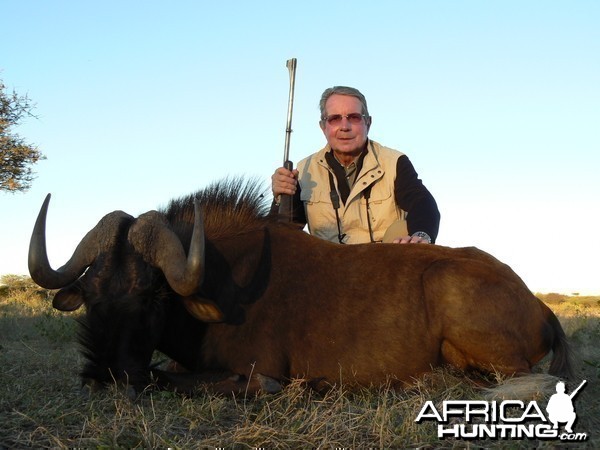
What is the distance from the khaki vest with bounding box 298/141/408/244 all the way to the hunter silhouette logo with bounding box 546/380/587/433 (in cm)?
334

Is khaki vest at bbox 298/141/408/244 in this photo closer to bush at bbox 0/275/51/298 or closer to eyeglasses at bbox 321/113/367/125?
eyeglasses at bbox 321/113/367/125

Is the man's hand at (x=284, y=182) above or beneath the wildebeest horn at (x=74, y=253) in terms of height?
above

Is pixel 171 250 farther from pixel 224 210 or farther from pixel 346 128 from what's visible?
pixel 346 128

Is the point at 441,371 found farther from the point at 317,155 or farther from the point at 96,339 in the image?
the point at 317,155

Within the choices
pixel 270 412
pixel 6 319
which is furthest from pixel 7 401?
pixel 6 319

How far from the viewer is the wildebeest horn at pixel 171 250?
4.11 m

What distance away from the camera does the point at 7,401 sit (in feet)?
13.3

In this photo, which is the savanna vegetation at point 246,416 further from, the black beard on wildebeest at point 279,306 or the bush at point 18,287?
the bush at point 18,287

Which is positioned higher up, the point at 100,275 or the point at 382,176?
the point at 382,176

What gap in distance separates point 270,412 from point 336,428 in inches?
20.9

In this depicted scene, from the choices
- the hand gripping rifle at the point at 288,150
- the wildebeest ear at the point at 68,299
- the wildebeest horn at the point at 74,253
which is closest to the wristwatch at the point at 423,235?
the hand gripping rifle at the point at 288,150

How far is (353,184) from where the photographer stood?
23.0ft

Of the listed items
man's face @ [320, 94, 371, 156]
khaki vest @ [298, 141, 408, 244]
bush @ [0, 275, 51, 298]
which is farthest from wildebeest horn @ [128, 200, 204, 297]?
bush @ [0, 275, 51, 298]

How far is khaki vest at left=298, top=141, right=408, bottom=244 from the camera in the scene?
6.91 metres
